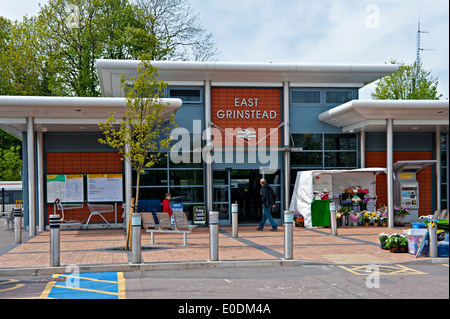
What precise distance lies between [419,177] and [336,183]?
399cm

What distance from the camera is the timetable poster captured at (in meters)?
19.4

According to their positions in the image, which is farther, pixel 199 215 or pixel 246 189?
pixel 246 189

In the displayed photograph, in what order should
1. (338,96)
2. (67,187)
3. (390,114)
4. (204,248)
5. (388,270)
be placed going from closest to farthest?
(388,270) < (204,248) < (390,114) < (67,187) < (338,96)

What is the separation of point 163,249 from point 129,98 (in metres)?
4.06

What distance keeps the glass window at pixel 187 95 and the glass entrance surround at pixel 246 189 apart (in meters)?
2.88

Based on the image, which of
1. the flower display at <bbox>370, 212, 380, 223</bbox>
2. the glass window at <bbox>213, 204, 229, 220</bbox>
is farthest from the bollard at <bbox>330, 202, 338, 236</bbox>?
the glass window at <bbox>213, 204, 229, 220</bbox>

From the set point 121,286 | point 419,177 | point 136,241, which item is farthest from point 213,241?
point 419,177

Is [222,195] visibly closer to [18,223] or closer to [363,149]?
[363,149]

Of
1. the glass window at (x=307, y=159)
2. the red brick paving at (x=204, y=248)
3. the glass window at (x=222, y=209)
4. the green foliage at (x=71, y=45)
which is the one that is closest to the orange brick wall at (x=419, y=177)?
the glass window at (x=307, y=159)

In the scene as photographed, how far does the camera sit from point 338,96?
20.5m

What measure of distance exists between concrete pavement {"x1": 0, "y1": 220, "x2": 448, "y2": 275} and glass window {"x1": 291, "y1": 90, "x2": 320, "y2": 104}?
5.57m

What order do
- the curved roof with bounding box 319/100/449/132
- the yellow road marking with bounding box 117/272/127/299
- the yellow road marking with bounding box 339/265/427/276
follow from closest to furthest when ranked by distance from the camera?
the yellow road marking with bounding box 117/272/127/299 < the yellow road marking with bounding box 339/265/427/276 < the curved roof with bounding box 319/100/449/132

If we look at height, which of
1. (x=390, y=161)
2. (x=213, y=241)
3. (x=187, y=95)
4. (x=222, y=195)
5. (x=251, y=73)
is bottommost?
(x=213, y=241)

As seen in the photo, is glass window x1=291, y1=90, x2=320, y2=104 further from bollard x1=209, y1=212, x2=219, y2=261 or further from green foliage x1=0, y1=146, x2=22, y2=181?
green foliage x1=0, y1=146, x2=22, y2=181
